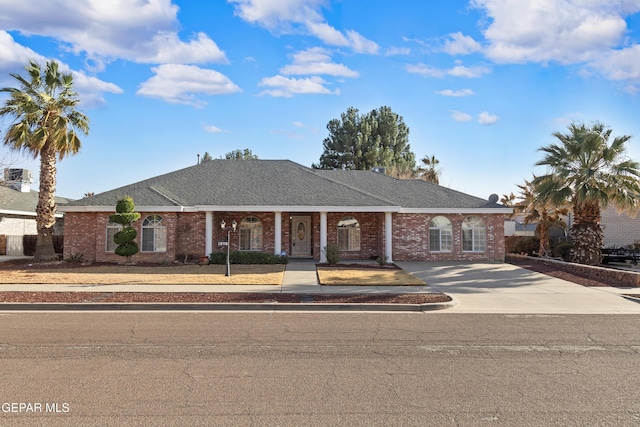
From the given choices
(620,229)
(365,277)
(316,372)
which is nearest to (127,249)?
(365,277)

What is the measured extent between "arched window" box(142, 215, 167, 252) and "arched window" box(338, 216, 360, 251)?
29.7 feet

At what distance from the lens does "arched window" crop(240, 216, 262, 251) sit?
25219 millimetres

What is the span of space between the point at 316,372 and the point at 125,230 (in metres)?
17.3

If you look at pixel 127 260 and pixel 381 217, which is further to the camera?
pixel 381 217

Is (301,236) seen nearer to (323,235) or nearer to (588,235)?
(323,235)

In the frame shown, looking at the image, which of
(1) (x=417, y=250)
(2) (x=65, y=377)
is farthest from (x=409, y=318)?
(1) (x=417, y=250)

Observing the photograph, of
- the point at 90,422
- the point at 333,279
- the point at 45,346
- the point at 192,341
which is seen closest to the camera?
the point at 90,422

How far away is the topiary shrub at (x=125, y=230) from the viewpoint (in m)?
21.3

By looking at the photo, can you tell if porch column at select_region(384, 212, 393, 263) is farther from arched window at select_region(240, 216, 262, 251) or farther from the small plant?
arched window at select_region(240, 216, 262, 251)

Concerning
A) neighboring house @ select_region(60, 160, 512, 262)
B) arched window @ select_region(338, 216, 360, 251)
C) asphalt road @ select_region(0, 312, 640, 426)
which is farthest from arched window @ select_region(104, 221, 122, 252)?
asphalt road @ select_region(0, 312, 640, 426)

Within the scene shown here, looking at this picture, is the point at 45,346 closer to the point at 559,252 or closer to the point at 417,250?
the point at 417,250

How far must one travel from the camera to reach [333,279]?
667 inches

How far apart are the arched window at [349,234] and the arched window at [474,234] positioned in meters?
5.58

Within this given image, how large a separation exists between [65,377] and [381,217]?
65.0ft
